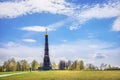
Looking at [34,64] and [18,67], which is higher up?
[34,64]

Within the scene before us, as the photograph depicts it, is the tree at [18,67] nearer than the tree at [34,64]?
Yes

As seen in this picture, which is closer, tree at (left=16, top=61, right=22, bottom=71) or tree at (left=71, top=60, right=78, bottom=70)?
tree at (left=16, top=61, right=22, bottom=71)

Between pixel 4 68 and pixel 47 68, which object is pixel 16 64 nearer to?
pixel 4 68

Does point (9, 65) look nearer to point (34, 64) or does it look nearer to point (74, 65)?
point (34, 64)

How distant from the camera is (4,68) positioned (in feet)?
351

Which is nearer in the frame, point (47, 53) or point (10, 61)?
point (47, 53)

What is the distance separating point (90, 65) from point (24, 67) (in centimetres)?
3346

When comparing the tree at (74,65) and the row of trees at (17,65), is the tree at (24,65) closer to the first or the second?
the row of trees at (17,65)

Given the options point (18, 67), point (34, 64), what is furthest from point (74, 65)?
point (18, 67)

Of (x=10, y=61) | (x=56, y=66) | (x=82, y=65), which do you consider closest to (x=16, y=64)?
(x=10, y=61)

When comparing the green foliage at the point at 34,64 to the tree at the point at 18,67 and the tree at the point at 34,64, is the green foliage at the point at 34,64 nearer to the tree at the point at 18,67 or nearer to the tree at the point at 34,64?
the tree at the point at 34,64

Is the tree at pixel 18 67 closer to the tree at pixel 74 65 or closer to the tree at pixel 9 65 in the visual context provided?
the tree at pixel 9 65

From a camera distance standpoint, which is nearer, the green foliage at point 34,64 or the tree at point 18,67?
the tree at point 18,67

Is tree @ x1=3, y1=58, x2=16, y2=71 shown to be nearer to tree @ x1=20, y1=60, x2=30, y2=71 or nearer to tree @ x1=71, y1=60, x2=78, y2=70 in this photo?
tree @ x1=20, y1=60, x2=30, y2=71
